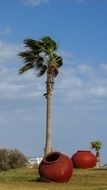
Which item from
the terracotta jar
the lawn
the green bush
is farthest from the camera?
the green bush

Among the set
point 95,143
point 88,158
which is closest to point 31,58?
point 88,158

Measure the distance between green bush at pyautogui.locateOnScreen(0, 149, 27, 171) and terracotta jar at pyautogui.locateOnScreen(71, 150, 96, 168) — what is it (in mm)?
19675

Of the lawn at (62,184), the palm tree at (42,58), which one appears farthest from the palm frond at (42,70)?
the lawn at (62,184)

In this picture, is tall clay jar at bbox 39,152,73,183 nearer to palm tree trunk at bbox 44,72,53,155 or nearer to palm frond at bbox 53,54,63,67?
palm tree trunk at bbox 44,72,53,155

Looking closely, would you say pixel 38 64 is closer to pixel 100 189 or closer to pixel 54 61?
pixel 54 61

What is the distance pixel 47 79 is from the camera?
46.5m

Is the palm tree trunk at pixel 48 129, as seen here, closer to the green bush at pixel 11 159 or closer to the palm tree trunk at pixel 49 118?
the palm tree trunk at pixel 49 118

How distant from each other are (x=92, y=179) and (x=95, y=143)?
25549 mm

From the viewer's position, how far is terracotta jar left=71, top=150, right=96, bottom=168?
1705 inches

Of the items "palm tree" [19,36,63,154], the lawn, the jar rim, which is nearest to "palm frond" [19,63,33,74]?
"palm tree" [19,36,63,154]

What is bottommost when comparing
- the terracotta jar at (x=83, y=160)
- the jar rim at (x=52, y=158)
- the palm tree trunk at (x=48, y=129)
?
the terracotta jar at (x=83, y=160)

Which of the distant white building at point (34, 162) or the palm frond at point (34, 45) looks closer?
the palm frond at point (34, 45)

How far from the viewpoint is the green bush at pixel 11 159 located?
6284 centimetres

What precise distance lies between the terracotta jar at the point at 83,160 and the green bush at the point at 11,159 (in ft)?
64.5
